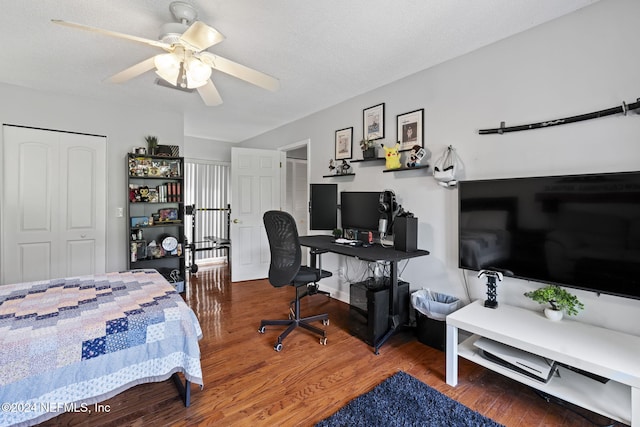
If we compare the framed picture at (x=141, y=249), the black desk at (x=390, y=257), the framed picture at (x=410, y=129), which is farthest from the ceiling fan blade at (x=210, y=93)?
the framed picture at (x=141, y=249)

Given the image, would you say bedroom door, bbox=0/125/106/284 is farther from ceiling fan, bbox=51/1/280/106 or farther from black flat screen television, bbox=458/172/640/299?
black flat screen television, bbox=458/172/640/299

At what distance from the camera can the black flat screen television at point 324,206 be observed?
3551 mm

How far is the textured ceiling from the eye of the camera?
186 cm

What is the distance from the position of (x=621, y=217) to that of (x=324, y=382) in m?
2.08

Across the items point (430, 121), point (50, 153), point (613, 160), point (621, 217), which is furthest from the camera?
point (50, 153)

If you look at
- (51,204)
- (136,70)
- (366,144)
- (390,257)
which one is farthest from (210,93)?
(51,204)

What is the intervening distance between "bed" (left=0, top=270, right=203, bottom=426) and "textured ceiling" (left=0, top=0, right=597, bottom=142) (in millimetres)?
1886

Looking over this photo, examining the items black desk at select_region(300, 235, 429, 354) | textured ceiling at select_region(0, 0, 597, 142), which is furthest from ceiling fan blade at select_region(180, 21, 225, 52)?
black desk at select_region(300, 235, 429, 354)

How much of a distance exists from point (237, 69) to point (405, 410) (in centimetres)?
243

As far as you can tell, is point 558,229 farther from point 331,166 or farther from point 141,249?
point 141,249

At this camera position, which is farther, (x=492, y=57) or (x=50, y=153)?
(x=50, y=153)

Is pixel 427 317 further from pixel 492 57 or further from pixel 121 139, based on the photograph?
pixel 121 139

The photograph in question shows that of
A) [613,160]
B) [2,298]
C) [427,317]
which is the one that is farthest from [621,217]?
[2,298]

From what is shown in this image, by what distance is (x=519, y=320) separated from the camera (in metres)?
1.90
